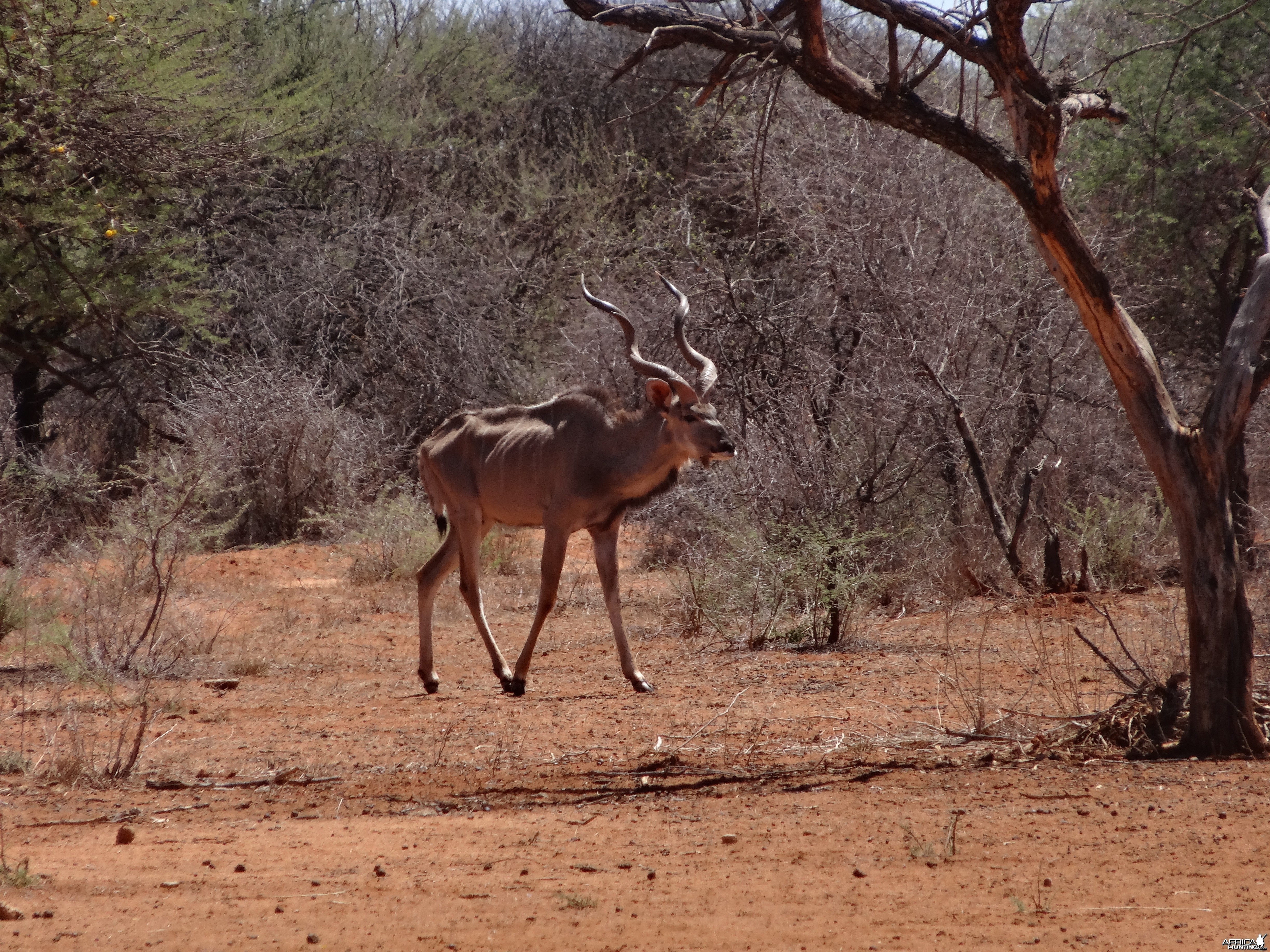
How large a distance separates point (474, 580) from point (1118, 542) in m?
5.63

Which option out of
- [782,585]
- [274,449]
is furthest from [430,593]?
[274,449]

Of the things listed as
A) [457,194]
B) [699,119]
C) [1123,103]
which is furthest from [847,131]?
[457,194]

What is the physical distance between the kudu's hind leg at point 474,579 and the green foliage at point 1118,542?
500 cm

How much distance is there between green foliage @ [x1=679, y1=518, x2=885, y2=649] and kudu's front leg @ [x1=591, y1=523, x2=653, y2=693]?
49.9 inches

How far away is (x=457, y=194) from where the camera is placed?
2075 centimetres

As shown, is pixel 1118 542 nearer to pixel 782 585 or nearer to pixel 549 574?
Answer: pixel 782 585

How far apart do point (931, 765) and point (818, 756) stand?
22.6 inches

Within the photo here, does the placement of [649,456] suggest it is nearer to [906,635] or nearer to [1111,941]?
[906,635]

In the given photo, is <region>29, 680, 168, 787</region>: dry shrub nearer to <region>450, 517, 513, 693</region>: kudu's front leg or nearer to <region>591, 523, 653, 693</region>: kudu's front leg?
<region>450, 517, 513, 693</region>: kudu's front leg

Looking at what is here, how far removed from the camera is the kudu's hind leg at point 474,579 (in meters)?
9.16

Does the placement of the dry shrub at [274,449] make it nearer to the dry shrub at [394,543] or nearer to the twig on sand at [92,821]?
the dry shrub at [394,543]

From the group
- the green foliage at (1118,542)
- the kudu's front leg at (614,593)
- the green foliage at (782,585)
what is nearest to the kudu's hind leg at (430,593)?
the kudu's front leg at (614,593)

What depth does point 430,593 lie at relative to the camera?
952cm

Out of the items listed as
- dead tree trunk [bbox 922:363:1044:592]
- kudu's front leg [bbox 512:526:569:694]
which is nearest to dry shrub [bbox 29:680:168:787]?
Answer: kudu's front leg [bbox 512:526:569:694]
